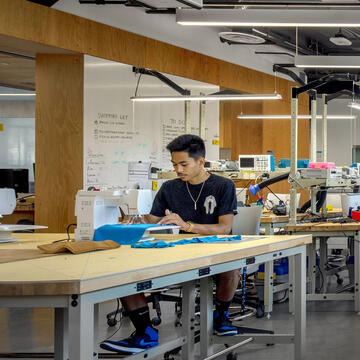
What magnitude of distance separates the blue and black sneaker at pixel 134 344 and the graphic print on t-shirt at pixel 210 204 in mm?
1085

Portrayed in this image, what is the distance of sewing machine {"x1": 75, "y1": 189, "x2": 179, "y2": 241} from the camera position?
322 centimetres

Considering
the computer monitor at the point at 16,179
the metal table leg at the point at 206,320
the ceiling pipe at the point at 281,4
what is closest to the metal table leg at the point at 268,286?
the metal table leg at the point at 206,320

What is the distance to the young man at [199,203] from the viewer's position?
12.4ft

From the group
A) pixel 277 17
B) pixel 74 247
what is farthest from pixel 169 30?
pixel 74 247

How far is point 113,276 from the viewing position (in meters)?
2.17

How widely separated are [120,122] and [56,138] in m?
1.14

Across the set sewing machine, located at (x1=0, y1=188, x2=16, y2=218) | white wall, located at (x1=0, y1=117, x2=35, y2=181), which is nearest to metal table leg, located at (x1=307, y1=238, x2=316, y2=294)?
sewing machine, located at (x1=0, y1=188, x2=16, y2=218)

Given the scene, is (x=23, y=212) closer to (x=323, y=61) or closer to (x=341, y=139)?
(x=323, y=61)

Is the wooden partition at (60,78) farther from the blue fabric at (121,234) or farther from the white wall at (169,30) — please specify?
the blue fabric at (121,234)

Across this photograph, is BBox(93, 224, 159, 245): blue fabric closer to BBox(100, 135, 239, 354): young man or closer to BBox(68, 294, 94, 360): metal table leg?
BBox(100, 135, 239, 354): young man

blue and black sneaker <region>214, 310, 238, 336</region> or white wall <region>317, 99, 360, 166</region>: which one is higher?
white wall <region>317, 99, 360, 166</region>

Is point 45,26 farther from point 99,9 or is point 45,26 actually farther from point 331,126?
point 331,126

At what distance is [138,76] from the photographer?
26.8ft

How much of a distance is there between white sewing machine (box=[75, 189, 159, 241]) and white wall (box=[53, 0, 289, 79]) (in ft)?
12.5
